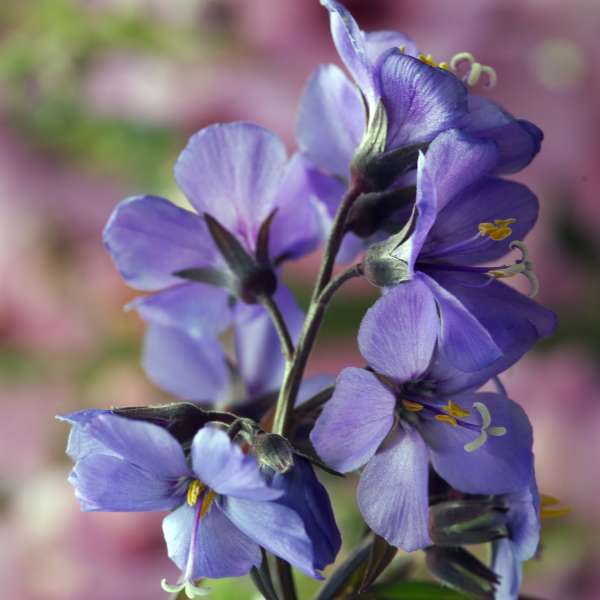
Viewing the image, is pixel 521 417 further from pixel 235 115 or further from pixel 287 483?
pixel 235 115

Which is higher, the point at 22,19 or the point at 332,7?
the point at 332,7

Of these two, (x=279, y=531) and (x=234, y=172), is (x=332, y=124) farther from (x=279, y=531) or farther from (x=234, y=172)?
(x=279, y=531)

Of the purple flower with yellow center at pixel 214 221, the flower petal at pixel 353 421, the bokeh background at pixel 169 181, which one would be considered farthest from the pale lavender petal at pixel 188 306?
the bokeh background at pixel 169 181

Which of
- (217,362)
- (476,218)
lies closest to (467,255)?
(476,218)

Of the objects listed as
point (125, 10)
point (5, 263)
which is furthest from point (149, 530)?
point (125, 10)

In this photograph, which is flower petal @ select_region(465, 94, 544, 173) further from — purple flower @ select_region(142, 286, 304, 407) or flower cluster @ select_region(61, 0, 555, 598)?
purple flower @ select_region(142, 286, 304, 407)

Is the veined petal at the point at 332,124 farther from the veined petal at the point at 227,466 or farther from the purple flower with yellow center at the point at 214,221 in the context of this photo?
the veined petal at the point at 227,466

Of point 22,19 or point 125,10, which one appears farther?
point 22,19

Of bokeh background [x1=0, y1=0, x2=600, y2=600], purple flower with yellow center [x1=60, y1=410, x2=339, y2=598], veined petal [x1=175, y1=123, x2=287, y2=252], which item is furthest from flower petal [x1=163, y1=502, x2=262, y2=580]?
bokeh background [x1=0, y1=0, x2=600, y2=600]
